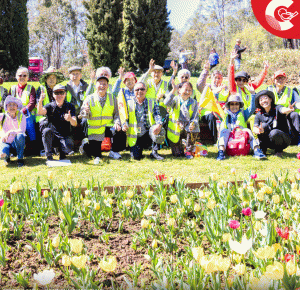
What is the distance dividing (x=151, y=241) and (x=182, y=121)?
3.74 metres

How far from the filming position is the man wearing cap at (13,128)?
17.7 feet

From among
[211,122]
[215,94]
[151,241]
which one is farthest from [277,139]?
[151,241]

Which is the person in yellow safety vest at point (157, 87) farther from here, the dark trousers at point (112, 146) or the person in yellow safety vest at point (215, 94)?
the dark trousers at point (112, 146)

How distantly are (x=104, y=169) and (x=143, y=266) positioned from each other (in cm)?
306

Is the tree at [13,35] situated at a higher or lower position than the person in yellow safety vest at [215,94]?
higher

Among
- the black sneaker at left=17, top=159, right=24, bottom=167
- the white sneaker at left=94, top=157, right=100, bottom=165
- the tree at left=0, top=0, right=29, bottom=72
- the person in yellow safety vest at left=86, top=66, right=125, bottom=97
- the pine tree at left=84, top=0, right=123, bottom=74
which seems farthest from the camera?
the pine tree at left=84, top=0, right=123, bottom=74

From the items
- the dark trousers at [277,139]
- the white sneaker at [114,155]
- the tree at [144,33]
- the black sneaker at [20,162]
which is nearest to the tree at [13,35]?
the tree at [144,33]

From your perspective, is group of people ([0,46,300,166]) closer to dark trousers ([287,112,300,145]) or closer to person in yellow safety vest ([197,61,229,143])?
dark trousers ([287,112,300,145])

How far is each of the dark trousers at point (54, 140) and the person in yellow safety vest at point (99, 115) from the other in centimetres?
31

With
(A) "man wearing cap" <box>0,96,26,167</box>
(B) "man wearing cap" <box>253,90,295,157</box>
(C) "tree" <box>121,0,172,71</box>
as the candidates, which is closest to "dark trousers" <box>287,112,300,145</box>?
(B) "man wearing cap" <box>253,90,295,157</box>

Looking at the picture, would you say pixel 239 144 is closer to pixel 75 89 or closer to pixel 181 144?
pixel 181 144

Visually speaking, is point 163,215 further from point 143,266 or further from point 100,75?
point 100,75

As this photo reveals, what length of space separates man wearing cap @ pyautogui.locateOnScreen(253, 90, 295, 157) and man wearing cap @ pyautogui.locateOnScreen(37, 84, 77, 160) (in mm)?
3234

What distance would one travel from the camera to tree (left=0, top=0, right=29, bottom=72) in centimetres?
1908
